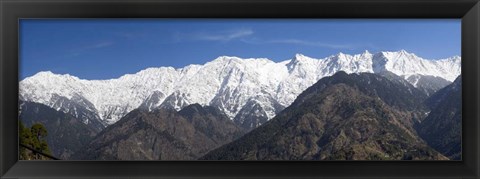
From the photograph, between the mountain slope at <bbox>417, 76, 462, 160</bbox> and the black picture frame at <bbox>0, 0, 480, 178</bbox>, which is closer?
the black picture frame at <bbox>0, 0, 480, 178</bbox>

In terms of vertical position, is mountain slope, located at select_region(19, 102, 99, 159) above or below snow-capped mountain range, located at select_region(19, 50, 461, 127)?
below

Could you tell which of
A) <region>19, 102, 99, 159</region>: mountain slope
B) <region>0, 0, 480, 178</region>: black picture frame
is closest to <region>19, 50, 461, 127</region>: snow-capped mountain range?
<region>19, 102, 99, 159</region>: mountain slope

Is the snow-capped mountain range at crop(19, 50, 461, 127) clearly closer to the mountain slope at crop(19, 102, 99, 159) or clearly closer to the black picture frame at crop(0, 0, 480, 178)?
the mountain slope at crop(19, 102, 99, 159)

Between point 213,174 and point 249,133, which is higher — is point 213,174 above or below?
above
